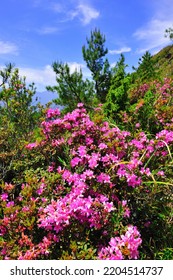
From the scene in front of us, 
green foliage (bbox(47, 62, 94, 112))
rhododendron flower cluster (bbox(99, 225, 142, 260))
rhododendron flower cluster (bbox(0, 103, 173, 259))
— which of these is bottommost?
rhododendron flower cluster (bbox(99, 225, 142, 260))

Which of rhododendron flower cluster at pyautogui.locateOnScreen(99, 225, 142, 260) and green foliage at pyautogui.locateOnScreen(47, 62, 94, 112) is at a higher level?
green foliage at pyautogui.locateOnScreen(47, 62, 94, 112)

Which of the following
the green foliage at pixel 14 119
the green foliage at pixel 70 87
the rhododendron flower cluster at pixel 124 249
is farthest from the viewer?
the green foliage at pixel 70 87

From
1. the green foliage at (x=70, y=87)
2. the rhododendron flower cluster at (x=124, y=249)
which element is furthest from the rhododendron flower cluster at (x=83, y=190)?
the green foliage at (x=70, y=87)

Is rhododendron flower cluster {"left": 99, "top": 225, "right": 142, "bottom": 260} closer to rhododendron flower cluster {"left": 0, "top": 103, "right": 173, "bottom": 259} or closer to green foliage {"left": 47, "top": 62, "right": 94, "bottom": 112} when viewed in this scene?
rhododendron flower cluster {"left": 0, "top": 103, "right": 173, "bottom": 259}

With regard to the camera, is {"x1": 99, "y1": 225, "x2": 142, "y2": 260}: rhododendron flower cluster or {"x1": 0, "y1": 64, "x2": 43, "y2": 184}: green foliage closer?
{"x1": 99, "y1": 225, "x2": 142, "y2": 260}: rhododendron flower cluster

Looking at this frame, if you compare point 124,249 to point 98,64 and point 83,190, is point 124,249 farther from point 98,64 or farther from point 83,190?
point 98,64

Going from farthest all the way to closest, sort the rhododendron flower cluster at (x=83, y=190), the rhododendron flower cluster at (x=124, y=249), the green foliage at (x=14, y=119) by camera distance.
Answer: the green foliage at (x=14, y=119), the rhododendron flower cluster at (x=83, y=190), the rhododendron flower cluster at (x=124, y=249)

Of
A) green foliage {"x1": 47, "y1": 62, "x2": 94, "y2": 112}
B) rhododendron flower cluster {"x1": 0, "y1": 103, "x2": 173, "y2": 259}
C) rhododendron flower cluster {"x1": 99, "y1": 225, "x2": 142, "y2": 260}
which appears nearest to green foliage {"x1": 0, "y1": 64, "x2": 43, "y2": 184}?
rhododendron flower cluster {"x1": 0, "y1": 103, "x2": 173, "y2": 259}

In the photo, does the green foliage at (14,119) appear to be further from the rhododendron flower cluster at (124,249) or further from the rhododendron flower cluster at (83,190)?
the rhododendron flower cluster at (124,249)

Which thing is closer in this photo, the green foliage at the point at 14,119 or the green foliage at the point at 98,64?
the green foliage at the point at 14,119

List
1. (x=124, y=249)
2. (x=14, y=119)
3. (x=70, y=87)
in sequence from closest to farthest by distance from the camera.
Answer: (x=124, y=249), (x=14, y=119), (x=70, y=87)

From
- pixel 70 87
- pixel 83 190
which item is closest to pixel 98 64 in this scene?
pixel 70 87

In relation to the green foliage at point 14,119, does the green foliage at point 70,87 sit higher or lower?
higher

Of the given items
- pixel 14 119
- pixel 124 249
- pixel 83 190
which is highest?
pixel 14 119
